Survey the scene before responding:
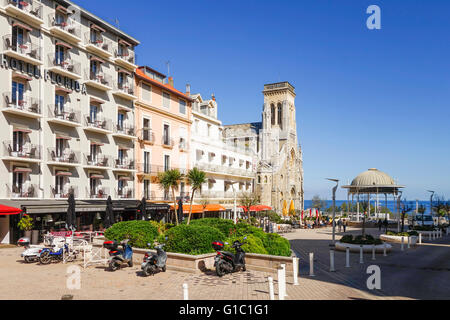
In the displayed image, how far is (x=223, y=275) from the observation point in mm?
14156

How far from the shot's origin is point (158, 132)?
126 feet

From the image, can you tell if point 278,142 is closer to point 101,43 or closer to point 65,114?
point 101,43

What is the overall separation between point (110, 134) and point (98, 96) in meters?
3.18

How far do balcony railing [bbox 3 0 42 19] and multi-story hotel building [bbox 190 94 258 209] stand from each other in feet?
68.1

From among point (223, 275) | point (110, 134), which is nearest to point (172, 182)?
point (110, 134)

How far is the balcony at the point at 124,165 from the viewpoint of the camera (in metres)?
33.1

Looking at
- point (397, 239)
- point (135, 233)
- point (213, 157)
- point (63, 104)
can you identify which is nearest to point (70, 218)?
point (135, 233)

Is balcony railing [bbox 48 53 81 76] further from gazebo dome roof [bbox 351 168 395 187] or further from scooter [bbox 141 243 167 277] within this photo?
gazebo dome roof [bbox 351 168 395 187]

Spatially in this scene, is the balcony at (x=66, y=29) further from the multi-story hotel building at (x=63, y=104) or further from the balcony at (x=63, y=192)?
the balcony at (x=63, y=192)

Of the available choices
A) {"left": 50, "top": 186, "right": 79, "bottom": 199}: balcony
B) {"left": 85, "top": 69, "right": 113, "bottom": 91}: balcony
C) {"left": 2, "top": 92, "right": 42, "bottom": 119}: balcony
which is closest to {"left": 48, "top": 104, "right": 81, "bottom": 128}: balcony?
{"left": 2, "top": 92, "right": 42, "bottom": 119}: balcony

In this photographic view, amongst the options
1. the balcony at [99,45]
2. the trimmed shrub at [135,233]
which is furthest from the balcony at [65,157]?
the trimmed shrub at [135,233]

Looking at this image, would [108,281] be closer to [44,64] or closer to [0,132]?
[0,132]

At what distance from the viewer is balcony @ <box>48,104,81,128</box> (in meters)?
27.2

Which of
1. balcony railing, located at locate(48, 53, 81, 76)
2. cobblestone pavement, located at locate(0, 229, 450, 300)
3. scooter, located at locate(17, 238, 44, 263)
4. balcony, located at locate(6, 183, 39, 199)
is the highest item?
balcony railing, located at locate(48, 53, 81, 76)
